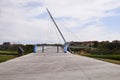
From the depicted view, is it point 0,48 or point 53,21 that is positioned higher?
point 53,21

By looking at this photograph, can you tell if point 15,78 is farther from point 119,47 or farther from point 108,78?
point 119,47

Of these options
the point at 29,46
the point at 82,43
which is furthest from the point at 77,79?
the point at 82,43

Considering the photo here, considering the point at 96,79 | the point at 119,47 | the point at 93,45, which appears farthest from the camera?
the point at 93,45

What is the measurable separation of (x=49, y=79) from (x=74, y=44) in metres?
60.0

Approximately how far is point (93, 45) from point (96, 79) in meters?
56.4

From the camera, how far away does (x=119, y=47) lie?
5709 cm

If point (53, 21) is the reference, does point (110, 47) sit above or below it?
below

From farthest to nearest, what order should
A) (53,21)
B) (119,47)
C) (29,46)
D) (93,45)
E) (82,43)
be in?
1. (53,21)
2. (82,43)
3. (93,45)
4. (119,47)
5. (29,46)

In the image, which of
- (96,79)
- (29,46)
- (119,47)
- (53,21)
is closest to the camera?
(96,79)

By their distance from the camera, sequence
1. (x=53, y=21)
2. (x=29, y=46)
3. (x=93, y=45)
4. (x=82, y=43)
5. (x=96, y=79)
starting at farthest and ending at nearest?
(x=53, y=21)
(x=82, y=43)
(x=93, y=45)
(x=29, y=46)
(x=96, y=79)

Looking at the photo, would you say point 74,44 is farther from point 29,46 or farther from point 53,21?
point 29,46

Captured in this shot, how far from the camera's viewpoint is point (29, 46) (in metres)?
47.8

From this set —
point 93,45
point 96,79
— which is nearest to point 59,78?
point 96,79

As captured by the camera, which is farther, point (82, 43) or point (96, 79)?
point (82, 43)
